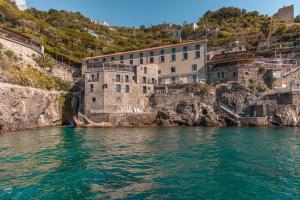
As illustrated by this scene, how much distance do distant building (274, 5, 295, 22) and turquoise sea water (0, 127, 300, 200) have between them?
117310 millimetres

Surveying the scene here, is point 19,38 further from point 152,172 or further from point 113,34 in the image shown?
point 113,34

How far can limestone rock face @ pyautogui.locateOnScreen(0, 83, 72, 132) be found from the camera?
136 feet

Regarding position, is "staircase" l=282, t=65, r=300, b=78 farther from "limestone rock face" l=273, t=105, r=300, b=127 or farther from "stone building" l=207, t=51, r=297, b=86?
"limestone rock face" l=273, t=105, r=300, b=127

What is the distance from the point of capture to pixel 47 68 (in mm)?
60125

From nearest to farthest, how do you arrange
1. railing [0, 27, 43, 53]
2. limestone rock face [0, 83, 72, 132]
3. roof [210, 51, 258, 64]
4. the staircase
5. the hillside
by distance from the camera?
limestone rock face [0, 83, 72, 132] < the staircase < railing [0, 27, 43, 53] < roof [210, 51, 258, 64] < the hillside

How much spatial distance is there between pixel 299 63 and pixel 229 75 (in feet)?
52.9

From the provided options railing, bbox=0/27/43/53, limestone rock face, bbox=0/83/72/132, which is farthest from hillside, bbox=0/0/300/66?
limestone rock face, bbox=0/83/72/132

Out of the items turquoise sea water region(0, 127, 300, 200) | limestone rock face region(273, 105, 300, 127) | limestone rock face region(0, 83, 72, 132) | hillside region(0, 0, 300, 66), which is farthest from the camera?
hillside region(0, 0, 300, 66)

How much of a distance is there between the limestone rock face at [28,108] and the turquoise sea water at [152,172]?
20493mm

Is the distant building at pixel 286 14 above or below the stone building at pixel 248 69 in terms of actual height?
above

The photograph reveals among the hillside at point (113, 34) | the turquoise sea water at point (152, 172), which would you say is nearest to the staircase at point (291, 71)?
the hillside at point (113, 34)

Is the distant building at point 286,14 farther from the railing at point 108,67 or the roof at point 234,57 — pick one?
the railing at point 108,67

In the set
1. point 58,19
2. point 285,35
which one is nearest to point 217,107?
point 285,35

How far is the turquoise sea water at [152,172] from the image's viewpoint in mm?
12070
